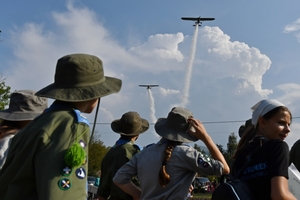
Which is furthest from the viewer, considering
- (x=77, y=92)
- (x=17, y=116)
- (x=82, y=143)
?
(x=17, y=116)

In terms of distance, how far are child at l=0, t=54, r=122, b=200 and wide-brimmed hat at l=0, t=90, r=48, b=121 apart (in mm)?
1229

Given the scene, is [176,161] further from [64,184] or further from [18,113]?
[64,184]

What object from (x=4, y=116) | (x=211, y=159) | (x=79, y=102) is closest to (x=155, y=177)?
(x=211, y=159)

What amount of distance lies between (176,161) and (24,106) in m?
1.48

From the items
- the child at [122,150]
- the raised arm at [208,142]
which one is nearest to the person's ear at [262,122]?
the raised arm at [208,142]

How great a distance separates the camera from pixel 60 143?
2.32m

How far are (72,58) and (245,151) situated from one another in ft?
4.97

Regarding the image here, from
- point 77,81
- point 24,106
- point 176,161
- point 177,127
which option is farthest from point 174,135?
point 77,81

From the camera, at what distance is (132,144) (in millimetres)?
6137

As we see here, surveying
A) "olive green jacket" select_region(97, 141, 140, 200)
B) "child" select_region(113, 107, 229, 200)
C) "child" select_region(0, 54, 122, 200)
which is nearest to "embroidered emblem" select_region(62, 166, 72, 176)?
"child" select_region(0, 54, 122, 200)

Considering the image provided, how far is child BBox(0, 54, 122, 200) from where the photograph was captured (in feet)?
7.48

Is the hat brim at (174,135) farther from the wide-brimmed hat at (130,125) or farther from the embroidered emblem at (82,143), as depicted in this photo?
the embroidered emblem at (82,143)

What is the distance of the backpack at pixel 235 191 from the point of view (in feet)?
9.63

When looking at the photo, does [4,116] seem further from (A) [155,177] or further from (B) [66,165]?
(B) [66,165]
